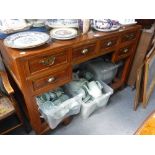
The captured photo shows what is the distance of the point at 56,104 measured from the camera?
4.34ft

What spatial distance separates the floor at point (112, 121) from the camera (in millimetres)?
1445

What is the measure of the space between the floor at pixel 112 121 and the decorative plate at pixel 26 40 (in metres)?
0.82

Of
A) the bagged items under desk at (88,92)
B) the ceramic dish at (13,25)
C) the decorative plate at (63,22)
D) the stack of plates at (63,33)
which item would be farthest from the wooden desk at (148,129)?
the ceramic dish at (13,25)

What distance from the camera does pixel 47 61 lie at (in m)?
0.99

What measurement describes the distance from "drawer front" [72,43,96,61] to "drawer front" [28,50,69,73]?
78mm

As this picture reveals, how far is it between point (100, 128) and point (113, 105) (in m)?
0.34

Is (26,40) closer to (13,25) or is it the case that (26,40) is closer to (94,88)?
(13,25)

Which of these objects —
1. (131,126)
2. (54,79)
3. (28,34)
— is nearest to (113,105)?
(131,126)

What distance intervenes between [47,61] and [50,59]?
2 centimetres

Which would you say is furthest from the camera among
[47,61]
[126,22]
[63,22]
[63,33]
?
[126,22]

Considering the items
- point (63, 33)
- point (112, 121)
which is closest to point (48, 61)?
point (63, 33)

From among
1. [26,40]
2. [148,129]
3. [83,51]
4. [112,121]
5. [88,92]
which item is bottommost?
[112,121]
